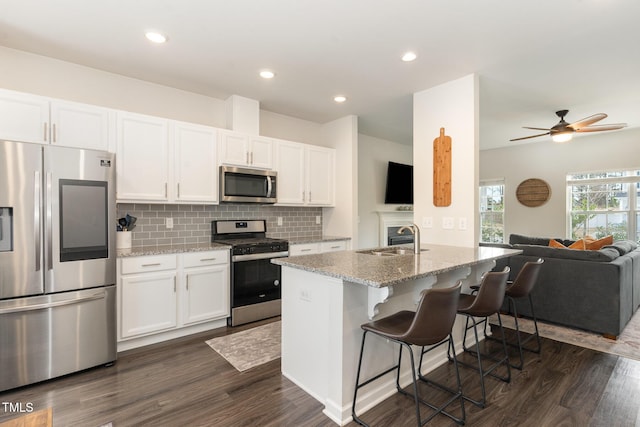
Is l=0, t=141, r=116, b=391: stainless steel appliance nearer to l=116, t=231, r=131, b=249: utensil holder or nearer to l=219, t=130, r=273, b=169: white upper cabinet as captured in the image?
l=116, t=231, r=131, b=249: utensil holder

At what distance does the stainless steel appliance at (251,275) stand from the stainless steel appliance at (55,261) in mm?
1174

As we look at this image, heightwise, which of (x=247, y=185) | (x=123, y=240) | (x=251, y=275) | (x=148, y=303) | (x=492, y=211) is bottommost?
(x=148, y=303)

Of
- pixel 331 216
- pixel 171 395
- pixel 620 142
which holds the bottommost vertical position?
pixel 171 395

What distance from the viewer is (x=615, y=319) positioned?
3.20 metres

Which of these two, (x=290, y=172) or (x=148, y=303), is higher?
(x=290, y=172)

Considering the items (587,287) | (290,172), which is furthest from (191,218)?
(587,287)

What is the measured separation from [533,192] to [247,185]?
586 cm

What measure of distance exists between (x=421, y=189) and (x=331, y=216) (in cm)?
163

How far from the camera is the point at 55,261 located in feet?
8.04

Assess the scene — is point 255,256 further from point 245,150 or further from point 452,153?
point 452,153

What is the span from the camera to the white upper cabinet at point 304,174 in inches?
172

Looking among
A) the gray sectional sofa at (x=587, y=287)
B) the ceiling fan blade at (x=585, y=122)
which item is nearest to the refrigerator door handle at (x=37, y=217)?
the gray sectional sofa at (x=587, y=287)

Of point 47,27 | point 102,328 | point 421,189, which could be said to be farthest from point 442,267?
point 47,27

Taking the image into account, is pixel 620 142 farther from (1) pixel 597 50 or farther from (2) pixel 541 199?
(1) pixel 597 50
